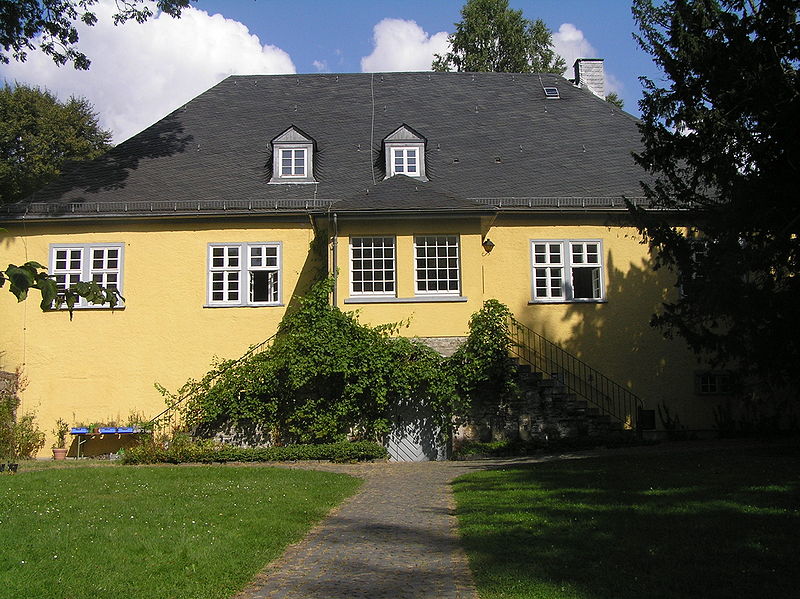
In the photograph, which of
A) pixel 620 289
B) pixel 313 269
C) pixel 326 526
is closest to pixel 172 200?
pixel 313 269

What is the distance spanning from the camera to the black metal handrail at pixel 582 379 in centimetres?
1972

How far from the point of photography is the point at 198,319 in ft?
65.2

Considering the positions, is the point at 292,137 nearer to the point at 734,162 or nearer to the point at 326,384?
the point at 326,384

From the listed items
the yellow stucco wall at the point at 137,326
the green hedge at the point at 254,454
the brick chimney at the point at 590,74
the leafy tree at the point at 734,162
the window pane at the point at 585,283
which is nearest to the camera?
the leafy tree at the point at 734,162

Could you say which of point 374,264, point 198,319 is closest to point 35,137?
point 198,319

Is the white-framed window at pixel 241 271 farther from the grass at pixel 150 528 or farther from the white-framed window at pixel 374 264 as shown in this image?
the grass at pixel 150 528

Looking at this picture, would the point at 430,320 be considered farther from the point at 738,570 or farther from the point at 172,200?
the point at 738,570

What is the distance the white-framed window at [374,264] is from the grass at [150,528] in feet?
18.6

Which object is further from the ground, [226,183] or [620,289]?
[226,183]

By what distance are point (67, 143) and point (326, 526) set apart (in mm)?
28874

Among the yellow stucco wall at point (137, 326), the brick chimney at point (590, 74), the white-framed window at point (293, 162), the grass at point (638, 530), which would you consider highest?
the brick chimney at point (590, 74)

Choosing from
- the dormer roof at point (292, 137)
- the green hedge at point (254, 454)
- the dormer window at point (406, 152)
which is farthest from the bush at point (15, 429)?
the dormer window at point (406, 152)

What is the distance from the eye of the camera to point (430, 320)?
1866 centimetres

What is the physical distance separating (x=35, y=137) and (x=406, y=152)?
63.1ft
